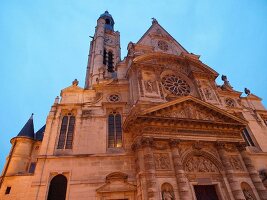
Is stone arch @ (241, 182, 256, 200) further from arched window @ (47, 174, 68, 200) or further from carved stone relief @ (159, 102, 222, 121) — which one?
arched window @ (47, 174, 68, 200)

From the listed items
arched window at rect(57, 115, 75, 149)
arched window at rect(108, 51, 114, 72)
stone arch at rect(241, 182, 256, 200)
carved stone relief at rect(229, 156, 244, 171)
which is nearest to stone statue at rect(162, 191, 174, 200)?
stone arch at rect(241, 182, 256, 200)

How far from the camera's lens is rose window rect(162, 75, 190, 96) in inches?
662

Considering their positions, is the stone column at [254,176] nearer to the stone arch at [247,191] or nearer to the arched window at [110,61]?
the stone arch at [247,191]

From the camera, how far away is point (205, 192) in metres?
12.0

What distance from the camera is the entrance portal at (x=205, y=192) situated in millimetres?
11758

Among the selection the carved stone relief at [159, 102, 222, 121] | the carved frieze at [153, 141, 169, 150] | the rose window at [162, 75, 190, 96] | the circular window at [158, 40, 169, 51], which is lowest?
the carved frieze at [153, 141, 169, 150]

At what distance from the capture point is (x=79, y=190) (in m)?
11.2

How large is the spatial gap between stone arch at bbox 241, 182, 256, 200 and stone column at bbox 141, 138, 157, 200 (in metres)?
5.86

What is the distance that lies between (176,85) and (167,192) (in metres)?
9.17

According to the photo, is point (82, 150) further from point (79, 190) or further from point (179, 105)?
point (179, 105)

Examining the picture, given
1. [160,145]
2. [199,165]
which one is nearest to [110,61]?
[160,145]

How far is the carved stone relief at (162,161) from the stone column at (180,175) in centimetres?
37

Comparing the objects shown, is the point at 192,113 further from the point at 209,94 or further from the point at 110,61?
the point at 110,61

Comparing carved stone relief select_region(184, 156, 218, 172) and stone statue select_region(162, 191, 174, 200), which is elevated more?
carved stone relief select_region(184, 156, 218, 172)
